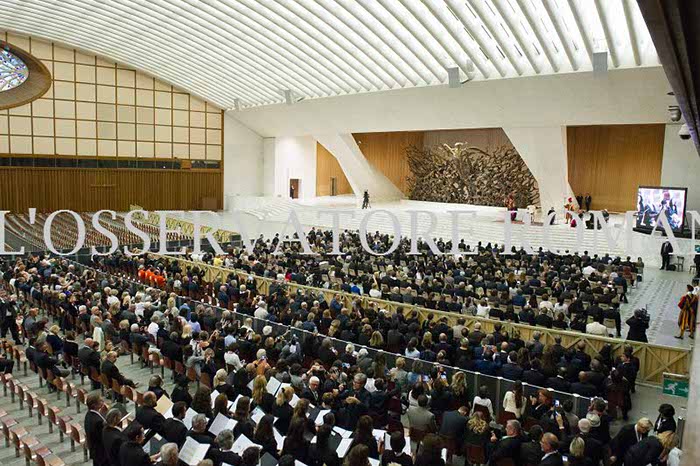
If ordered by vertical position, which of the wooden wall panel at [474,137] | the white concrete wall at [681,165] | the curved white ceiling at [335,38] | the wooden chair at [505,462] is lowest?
the wooden chair at [505,462]

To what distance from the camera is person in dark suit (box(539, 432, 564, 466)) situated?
5211mm

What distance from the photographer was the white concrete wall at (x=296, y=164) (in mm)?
40031

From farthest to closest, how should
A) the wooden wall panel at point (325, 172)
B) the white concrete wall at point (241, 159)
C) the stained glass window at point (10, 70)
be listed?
1. the wooden wall panel at point (325, 172)
2. the white concrete wall at point (241, 159)
3. the stained glass window at point (10, 70)

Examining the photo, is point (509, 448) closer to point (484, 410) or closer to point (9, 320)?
point (484, 410)

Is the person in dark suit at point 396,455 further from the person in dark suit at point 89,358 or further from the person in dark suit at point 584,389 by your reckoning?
the person in dark suit at point 89,358

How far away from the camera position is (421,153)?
128 feet

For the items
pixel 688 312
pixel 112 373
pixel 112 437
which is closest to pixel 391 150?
pixel 688 312

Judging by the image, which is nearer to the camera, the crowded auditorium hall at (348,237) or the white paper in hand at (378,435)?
the white paper in hand at (378,435)

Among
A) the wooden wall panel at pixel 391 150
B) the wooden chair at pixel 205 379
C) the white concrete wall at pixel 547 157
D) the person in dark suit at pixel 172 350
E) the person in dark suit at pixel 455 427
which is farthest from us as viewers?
the wooden wall panel at pixel 391 150

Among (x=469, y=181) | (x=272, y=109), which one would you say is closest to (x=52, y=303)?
(x=272, y=109)

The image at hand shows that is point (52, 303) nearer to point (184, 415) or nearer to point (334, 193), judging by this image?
point (184, 415)

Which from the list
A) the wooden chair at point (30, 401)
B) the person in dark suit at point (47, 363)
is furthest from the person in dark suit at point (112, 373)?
the person in dark suit at point (47, 363)

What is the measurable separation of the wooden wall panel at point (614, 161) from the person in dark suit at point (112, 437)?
30669 millimetres

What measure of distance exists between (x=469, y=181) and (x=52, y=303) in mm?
27744
